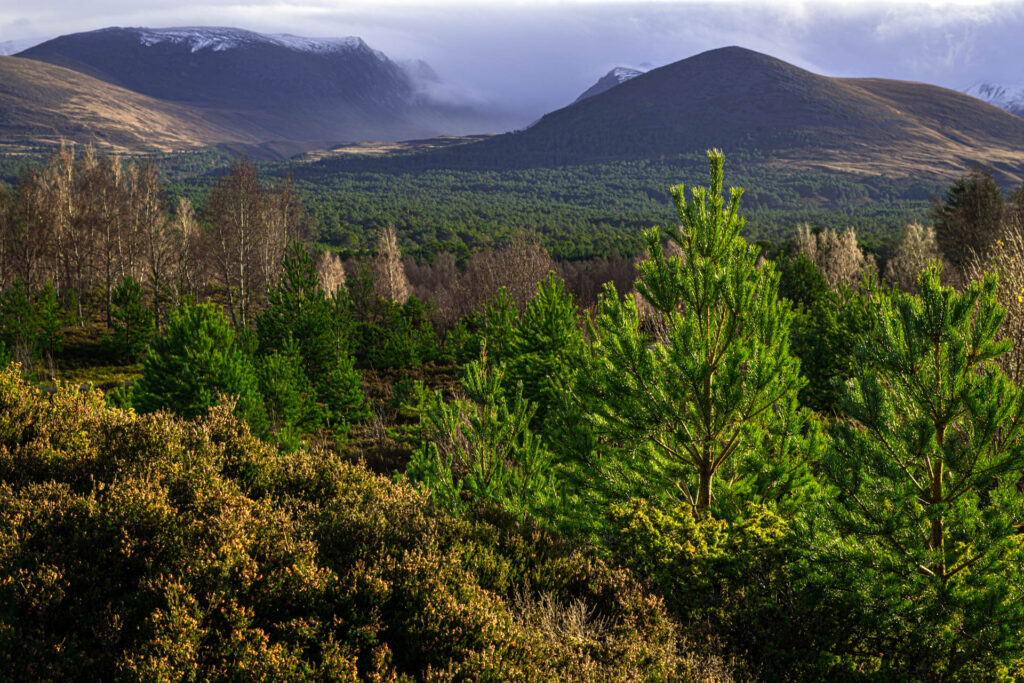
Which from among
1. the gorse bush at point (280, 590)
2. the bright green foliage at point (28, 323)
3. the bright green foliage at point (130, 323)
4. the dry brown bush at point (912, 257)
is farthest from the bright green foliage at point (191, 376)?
the dry brown bush at point (912, 257)

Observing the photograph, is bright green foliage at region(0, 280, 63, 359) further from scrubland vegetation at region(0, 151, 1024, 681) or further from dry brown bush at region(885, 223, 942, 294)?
Result: dry brown bush at region(885, 223, 942, 294)

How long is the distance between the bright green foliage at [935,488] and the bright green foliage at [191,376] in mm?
17111

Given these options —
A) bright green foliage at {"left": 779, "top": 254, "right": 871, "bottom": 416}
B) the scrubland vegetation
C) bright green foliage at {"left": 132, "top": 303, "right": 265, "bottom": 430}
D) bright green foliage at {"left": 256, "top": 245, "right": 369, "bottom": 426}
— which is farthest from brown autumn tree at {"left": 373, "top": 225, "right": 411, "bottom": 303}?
the scrubland vegetation

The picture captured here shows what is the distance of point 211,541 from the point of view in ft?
20.1

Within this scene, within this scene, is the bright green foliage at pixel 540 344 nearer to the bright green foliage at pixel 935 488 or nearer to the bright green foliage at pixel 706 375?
the bright green foliage at pixel 706 375

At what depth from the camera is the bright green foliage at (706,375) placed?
23.7 feet

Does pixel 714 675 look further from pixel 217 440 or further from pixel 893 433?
pixel 217 440

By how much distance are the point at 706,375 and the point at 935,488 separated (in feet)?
8.41

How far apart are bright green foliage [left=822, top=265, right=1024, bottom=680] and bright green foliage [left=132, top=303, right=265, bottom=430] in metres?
17.1

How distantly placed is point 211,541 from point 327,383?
20.8 m

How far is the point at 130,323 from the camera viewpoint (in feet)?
122

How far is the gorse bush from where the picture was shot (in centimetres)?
521

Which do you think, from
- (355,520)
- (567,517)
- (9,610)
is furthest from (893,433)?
(9,610)

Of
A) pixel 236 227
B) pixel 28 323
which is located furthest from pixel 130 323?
pixel 236 227
